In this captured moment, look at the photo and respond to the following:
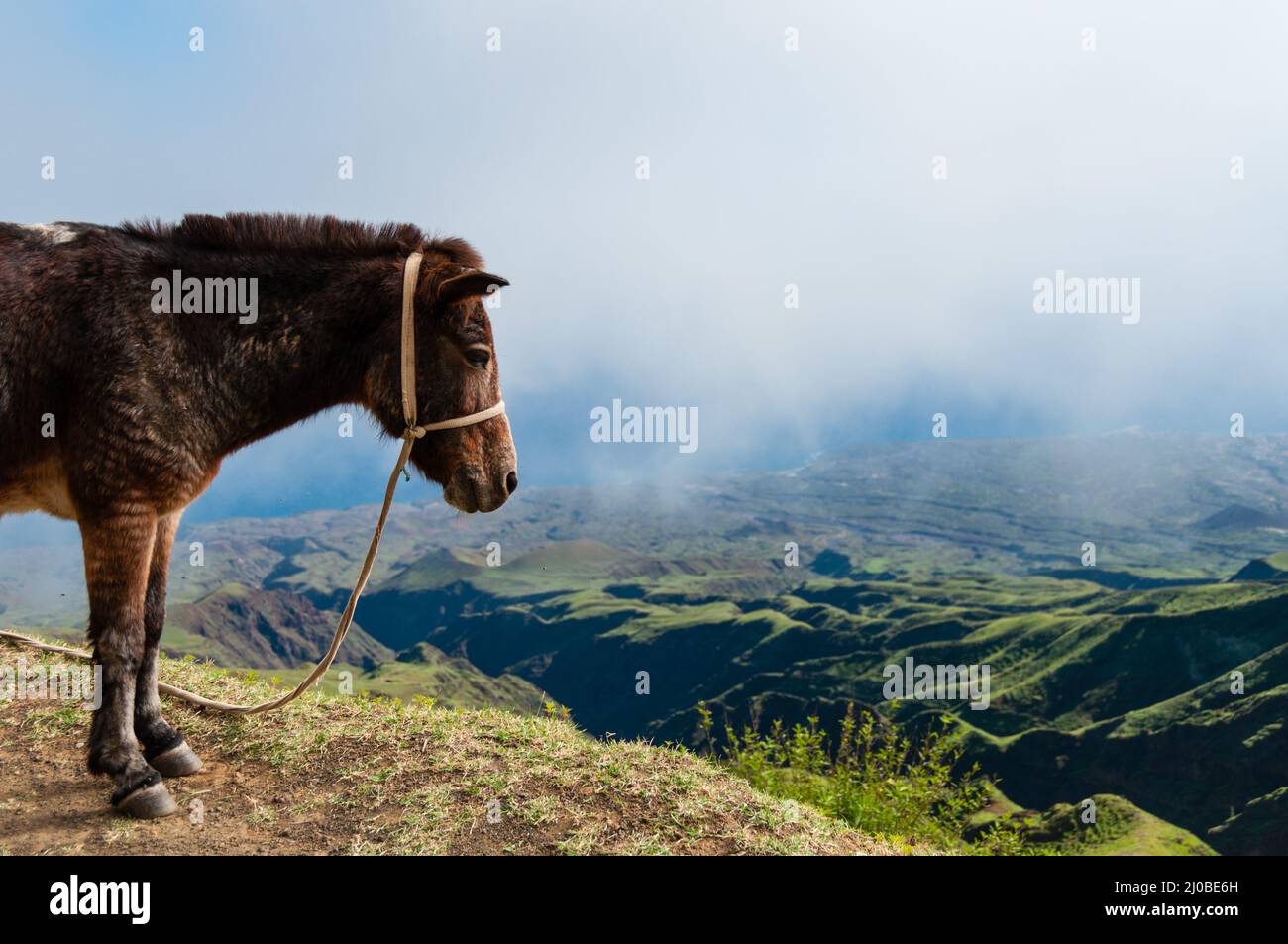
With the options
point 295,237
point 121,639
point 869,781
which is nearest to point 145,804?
point 121,639

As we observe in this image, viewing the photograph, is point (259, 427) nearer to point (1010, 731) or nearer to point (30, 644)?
point (30, 644)

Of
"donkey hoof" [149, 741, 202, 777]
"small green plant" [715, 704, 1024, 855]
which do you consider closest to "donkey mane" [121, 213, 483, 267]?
"donkey hoof" [149, 741, 202, 777]

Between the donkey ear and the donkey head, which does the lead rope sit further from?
the donkey ear

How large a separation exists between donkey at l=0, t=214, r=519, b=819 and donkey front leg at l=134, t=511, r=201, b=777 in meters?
0.02

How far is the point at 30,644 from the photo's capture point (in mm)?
10742

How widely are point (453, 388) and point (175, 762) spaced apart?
395cm

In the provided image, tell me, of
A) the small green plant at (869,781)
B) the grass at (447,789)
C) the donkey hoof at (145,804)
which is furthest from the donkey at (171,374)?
the small green plant at (869,781)

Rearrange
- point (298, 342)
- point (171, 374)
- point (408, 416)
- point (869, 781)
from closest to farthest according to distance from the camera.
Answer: point (171, 374), point (408, 416), point (298, 342), point (869, 781)

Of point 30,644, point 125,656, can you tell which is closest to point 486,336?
point 125,656

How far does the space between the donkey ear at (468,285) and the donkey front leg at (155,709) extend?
9.61 ft

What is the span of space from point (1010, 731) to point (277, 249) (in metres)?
177

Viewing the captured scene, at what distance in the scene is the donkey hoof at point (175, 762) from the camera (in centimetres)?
739

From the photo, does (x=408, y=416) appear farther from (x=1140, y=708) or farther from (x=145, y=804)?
(x=1140, y=708)

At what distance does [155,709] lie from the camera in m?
7.50
